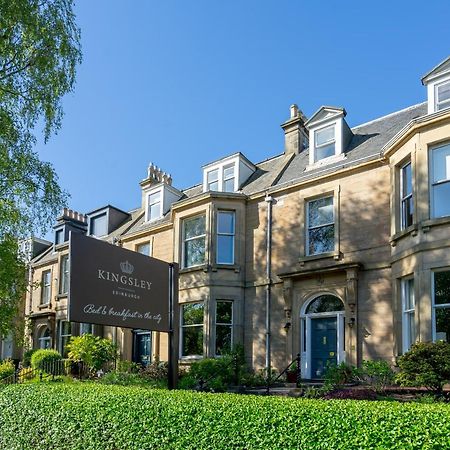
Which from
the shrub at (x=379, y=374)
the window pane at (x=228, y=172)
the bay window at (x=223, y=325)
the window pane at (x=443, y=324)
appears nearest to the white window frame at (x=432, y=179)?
the window pane at (x=443, y=324)

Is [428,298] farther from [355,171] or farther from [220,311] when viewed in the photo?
[220,311]

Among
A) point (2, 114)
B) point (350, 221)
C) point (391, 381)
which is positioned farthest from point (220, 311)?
point (2, 114)

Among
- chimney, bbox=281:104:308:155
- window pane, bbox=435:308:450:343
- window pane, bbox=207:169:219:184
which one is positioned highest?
chimney, bbox=281:104:308:155

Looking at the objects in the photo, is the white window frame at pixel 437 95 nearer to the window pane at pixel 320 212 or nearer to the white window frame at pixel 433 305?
the window pane at pixel 320 212

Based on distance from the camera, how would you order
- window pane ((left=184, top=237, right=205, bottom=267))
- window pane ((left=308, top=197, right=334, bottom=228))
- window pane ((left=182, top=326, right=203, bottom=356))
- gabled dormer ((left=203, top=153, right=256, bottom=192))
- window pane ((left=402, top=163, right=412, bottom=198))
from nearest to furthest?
window pane ((left=402, top=163, right=412, bottom=198)) → window pane ((left=308, top=197, right=334, bottom=228)) → window pane ((left=182, top=326, right=203, bottom=356)) → window pane ((left=184, top=237, right=205, bottom=267)) → gabled dormer ((left=203, top=153, right=256, bottom=192))

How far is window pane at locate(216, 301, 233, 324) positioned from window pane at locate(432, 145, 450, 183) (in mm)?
8934

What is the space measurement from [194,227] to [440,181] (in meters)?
10.2

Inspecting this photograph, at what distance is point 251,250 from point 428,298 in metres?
7.64

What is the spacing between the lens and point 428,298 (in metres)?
13.3

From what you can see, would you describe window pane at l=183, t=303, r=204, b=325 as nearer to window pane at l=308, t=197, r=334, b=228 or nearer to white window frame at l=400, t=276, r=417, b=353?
window pane at l=308, t=197, r=334, b=228

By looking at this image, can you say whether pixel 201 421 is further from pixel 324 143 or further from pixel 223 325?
pixel 324 143

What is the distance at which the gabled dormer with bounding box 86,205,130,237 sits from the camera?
95.0 ft

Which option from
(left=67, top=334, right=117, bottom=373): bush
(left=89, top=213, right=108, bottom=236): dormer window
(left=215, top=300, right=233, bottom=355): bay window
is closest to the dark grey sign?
(left=215, top=300, right=233, bottom=355): bay window

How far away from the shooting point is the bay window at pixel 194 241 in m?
20.5
